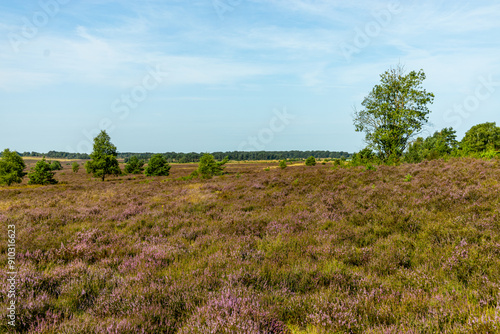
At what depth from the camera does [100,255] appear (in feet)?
17.2

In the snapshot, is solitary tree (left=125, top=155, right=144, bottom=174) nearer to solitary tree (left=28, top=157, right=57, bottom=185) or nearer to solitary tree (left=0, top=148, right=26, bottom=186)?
solitary tree (left=28, top=157, right=57, bottom=185)

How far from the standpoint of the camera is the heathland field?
273cm

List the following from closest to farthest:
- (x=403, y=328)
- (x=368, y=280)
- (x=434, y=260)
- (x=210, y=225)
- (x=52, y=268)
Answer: (x=403, y=328) < (x=368, y=280) < (x=434, y=260) < (x=52, y=268) < (x=210, y=225)

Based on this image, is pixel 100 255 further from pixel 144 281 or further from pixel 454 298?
pixel 454 298

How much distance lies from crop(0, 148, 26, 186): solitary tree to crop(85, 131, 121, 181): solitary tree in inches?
396

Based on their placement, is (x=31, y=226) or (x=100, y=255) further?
(x=31, y=226)

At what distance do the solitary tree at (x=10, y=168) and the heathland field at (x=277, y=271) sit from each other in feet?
152

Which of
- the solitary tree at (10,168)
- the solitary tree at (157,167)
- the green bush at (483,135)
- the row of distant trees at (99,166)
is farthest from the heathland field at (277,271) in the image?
the green bush at (483,135)

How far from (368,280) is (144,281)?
3.36 meters

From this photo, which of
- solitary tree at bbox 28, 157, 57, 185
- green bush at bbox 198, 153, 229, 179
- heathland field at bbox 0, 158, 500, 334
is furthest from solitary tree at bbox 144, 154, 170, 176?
heathland field at bbox 0, 158, 500, 334

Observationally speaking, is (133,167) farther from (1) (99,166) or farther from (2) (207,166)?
(2) (207,166)

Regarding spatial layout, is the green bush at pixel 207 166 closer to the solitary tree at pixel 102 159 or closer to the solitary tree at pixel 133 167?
the solitary tree at pixel 102 159

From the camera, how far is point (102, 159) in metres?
48.0

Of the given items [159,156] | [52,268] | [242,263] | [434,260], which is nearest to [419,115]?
[434,260]
